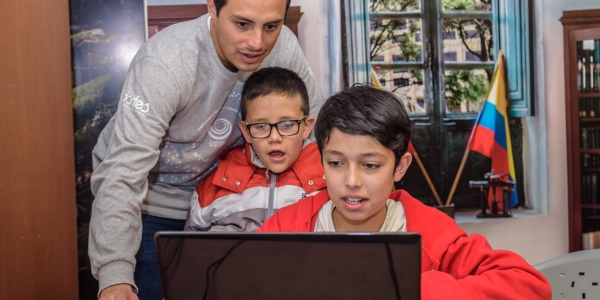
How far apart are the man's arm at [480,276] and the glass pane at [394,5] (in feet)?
6.29

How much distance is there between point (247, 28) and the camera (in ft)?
5.03

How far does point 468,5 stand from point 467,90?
0.43 m

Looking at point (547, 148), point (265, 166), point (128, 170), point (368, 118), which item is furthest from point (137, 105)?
point (547, 148)

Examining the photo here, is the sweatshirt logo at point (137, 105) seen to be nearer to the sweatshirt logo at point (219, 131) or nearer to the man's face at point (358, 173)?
the sweatshirt logo at point (219, 131)

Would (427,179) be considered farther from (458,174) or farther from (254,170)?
(254,170)

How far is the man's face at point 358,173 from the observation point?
1258 mm

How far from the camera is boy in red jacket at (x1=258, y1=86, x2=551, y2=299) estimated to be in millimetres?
1113

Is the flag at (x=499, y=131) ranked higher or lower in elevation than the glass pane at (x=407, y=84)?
lower

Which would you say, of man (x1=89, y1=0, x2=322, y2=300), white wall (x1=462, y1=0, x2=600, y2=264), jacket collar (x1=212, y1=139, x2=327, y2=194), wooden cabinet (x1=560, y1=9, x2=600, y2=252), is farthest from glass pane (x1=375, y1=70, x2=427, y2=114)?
jacket collar (x1=212, y1=139, x2=327, y2=194)

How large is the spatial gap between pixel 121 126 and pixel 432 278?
2.85ft

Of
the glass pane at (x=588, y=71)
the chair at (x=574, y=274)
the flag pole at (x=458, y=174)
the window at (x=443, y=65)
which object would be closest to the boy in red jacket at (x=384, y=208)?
the chair at (x=574, y=274)

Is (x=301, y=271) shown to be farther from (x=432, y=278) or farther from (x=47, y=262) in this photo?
(x=47, y=262)

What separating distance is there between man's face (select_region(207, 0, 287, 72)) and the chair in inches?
37.1

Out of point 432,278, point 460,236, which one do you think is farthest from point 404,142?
point 432,278
